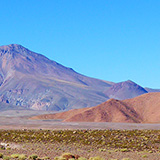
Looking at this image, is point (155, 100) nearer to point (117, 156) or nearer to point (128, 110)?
point (128, 110)

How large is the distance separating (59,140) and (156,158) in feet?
50.0

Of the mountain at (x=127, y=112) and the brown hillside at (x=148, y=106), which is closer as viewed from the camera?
the brown hillside at (x=148, y=106)

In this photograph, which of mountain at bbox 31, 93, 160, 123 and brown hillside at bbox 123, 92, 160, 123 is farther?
mountain at bbox 31, 93, 160, 123

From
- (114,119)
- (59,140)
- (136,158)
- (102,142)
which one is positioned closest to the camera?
(136,158)

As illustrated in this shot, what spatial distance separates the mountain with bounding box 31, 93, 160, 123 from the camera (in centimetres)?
8738

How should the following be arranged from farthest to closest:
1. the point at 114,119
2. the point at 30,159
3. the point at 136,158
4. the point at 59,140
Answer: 1. the point at 114,119
2. the point at 59,140
3. the point at 136,158
4. the point at 30,159

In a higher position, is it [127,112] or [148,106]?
[148,106]

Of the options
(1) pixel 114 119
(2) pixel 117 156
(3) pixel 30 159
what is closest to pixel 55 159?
(3) pixel 30 159

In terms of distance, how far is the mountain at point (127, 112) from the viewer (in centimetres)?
8738

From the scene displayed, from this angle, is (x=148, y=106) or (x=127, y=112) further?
(x=148, y=106)

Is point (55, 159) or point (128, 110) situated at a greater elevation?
point (128, 110)

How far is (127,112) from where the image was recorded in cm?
9162

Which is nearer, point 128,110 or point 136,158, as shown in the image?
point 136,158

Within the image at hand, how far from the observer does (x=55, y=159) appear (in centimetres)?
2058
